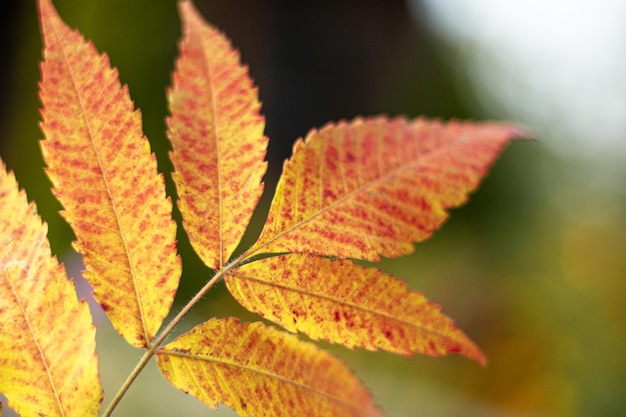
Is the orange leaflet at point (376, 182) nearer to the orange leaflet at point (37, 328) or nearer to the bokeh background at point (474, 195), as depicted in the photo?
the orange leaflet at point (37, 328)

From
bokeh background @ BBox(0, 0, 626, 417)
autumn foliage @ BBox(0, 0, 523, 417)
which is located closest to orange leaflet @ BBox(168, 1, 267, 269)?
autumn foliage @ BBox(0, 0, 523, 417)

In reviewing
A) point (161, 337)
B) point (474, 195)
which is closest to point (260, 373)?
point (161, 337)

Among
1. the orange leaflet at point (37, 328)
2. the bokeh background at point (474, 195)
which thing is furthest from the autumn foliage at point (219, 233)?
→ the bokeh background at point (474, 195)

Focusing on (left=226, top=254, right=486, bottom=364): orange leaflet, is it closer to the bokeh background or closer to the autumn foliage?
the autumn foliage

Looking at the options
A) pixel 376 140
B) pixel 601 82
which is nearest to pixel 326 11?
pixel 601 82

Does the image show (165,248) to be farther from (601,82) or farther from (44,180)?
(601,82)

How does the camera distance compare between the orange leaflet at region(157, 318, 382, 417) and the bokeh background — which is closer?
the orange leaflet at region(157, 318, 382, 417)
